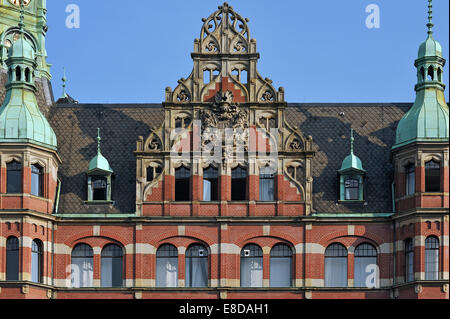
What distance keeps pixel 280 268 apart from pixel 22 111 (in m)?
14.7

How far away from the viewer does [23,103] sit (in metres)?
90.4

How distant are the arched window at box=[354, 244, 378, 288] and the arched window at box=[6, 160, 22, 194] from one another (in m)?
16.6

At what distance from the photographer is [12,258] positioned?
87.6 meters

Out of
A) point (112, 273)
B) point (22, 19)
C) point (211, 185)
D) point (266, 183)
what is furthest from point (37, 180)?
point (266, 183)

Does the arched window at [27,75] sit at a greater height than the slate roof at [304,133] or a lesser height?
greater

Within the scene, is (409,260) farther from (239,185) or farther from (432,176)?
(239,185)

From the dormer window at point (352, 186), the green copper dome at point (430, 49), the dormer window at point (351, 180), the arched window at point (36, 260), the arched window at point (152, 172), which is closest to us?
the arched window at point (36, 260)

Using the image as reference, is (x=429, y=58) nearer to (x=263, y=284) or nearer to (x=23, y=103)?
(x=263, y=284)

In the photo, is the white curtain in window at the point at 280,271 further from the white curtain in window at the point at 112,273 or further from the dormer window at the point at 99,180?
the dormer window at the point at 99,180

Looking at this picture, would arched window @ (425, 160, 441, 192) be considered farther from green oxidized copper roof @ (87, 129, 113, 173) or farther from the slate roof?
green oxidized copper roof @ (87, 129, 113, 173)

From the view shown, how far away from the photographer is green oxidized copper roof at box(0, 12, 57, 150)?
89188 mm

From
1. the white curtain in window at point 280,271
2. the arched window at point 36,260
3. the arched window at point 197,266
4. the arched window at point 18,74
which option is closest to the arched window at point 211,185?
the arched window at point 197,266

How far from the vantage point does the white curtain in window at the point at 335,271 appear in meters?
88.8
